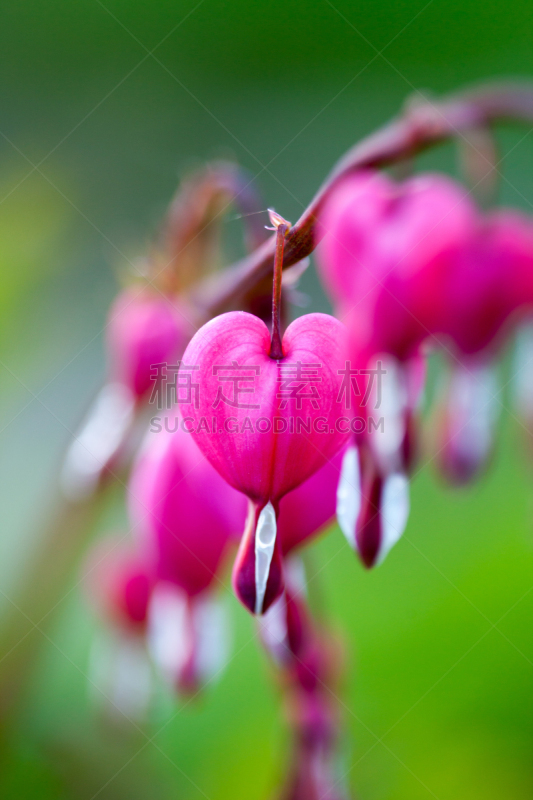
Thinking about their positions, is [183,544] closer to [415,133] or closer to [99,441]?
[99,441]

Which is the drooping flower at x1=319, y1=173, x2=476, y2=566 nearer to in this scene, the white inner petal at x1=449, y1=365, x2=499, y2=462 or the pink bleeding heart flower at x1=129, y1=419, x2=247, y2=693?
the white inner petal at x1=449, y1=365, x2=499, y2=462

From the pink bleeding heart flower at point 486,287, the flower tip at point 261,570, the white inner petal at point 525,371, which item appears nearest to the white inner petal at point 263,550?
the flower tip at point 261,570

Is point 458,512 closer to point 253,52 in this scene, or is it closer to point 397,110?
point 397,110

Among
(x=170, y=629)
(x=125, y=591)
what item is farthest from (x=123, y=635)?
(x=170, y=629)

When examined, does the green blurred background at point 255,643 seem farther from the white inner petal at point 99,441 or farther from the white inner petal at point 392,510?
the white inner petal at point 392,510

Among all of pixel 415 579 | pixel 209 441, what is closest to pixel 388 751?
pixel 415 579

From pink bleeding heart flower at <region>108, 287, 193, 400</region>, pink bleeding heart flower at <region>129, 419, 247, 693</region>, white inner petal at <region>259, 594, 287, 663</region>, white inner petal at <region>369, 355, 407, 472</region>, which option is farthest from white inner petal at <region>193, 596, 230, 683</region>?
white inner petal at <region>369, 355, 407, 472</region>
